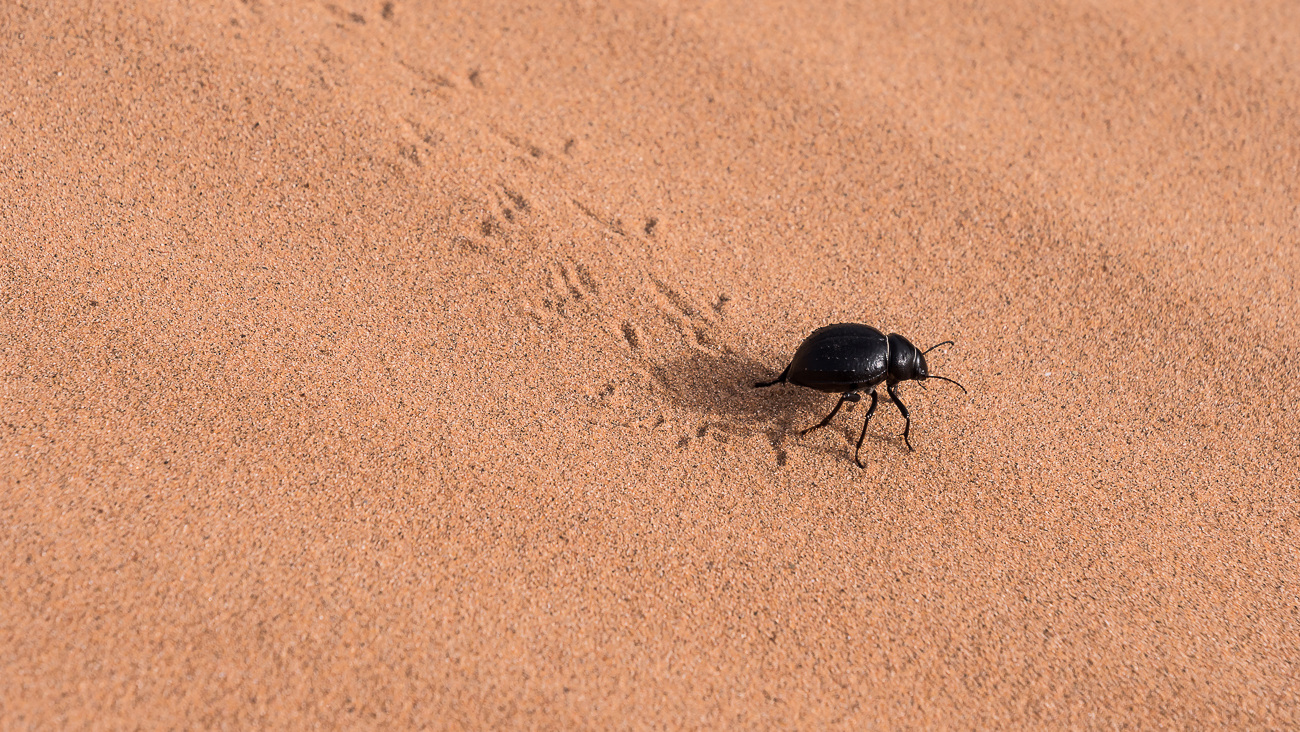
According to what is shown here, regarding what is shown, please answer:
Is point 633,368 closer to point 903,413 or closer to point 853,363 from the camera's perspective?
point 853,363

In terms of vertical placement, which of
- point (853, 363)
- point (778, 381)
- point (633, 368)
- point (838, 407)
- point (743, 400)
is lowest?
point (633, 368)

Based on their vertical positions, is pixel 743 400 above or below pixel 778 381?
below

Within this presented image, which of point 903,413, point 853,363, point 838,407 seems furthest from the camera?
point 903,413

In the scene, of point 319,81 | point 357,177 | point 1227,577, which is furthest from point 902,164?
point 319,81

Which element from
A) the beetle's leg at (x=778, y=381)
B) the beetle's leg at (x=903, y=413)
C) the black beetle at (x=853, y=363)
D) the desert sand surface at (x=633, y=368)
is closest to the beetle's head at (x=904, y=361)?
the black beetle at (x=853, y=363)

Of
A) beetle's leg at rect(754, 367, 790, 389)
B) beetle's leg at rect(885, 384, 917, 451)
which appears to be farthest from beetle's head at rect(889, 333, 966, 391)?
beetle's leg at rect(754, 367, 790, 389)

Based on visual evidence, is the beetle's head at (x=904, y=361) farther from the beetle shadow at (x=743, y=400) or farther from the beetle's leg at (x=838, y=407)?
the beetle shadow at (x=743, y=400)

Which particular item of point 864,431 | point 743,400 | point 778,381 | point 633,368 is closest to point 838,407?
point 864,431

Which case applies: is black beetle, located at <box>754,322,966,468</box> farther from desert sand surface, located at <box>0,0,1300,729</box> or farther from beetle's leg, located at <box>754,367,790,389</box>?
desert sand surface, located at <box>0,0,1300,729</box>

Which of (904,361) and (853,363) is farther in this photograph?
(904,361)
